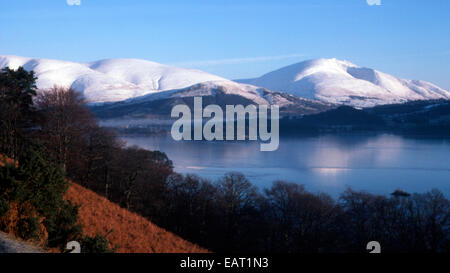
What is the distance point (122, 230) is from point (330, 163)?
17.8m

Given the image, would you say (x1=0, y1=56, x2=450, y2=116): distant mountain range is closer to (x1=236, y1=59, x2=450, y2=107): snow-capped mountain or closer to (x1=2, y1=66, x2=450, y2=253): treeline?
(x1=236, y1=59, x2=450, y2=107): snow-capped mountain

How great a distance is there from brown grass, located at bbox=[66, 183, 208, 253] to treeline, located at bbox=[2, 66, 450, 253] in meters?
3.61

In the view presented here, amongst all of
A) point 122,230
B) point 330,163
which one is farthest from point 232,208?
point 330,163

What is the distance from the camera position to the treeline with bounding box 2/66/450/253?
9.06 m

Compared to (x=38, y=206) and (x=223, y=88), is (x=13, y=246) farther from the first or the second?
(x=223, y=88)

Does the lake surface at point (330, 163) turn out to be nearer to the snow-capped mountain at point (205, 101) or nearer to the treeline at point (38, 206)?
the treeline at point (38, 206)

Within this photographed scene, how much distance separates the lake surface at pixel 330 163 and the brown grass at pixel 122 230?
9750 mm

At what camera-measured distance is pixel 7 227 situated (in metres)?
2.78

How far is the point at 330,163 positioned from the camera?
21.2 m

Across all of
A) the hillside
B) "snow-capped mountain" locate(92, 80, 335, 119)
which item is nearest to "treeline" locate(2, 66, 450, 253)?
the hillside

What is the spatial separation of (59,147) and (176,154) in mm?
15234

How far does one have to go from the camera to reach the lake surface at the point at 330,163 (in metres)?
16.0

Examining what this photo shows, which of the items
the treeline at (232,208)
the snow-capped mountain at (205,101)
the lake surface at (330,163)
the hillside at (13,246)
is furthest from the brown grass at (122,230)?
the snow-capped mountain at (205,101)
